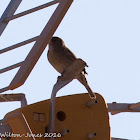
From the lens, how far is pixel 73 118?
3900 millimetres

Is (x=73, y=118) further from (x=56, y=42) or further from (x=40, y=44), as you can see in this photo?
(x=56, y=42)

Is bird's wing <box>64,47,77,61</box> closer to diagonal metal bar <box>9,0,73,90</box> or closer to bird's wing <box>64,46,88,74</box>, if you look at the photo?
bird's wing <box>64,46,88,74</box>

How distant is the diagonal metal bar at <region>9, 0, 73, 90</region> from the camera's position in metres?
3.02

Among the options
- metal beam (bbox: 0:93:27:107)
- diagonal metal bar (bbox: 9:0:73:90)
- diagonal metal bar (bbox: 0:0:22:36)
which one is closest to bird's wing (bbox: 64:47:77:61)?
metal beam (bbox: 0:93:27:107)

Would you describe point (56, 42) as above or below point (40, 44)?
above

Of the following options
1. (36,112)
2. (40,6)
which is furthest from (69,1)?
(36,112)

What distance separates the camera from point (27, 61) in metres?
3.09

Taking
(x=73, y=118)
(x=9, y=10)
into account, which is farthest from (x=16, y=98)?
(x=9, y=10)

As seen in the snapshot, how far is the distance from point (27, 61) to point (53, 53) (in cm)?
196

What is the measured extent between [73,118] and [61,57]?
1.05 meters

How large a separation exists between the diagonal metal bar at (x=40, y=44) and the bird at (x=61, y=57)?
1.32 meters

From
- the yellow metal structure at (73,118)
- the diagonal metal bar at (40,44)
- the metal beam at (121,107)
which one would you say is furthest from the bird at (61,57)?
the diagonal metal bar at (40,44)

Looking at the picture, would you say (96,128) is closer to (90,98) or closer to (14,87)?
(90,98)

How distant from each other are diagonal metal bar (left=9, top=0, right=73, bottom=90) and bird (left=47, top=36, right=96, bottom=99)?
52.0 inches
